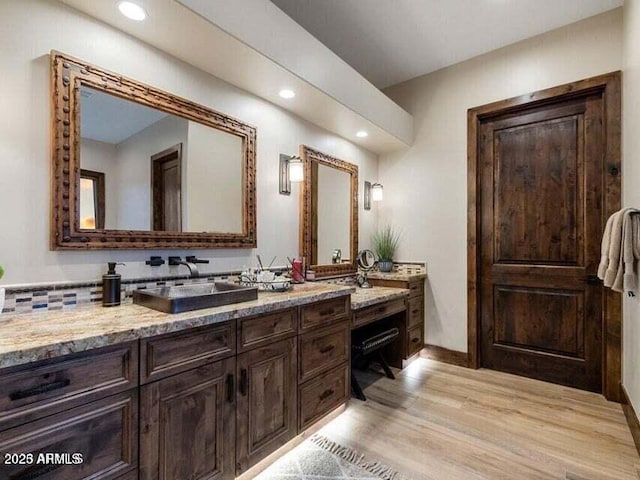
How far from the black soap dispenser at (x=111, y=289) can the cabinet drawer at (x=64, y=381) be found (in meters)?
0.52

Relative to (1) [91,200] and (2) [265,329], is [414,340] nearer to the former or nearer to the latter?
(2) [265,329]

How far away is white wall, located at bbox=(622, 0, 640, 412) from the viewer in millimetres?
2004

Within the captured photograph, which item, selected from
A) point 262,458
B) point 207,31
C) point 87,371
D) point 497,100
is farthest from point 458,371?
point 207,31

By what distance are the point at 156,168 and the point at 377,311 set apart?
75.6 inches

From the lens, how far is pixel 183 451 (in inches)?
53.0

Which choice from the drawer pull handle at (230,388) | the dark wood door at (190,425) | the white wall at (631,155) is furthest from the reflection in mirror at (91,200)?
the white wall at (631,155)

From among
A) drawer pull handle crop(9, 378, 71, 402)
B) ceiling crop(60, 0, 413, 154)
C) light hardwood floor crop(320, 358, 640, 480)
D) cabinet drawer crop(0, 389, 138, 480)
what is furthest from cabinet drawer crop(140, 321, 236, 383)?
ceiling crop(60, 0, 413, 154)

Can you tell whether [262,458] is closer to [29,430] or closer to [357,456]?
[357,456]

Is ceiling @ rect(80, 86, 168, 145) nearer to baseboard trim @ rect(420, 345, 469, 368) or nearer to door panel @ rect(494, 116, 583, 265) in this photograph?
door panel @ rect(494, 116, 583, 265)

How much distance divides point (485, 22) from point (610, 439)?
10.2 ft

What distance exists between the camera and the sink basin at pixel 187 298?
1.42 meters

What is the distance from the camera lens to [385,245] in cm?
362

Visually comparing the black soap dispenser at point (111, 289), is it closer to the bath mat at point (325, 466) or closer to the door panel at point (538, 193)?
the bath mat at point (325, 466)

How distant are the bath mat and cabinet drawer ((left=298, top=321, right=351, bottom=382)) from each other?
1.35 feet
